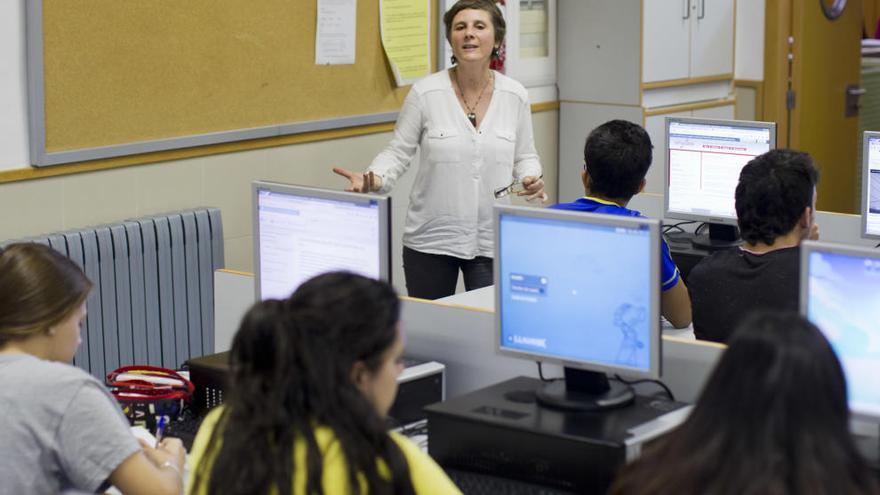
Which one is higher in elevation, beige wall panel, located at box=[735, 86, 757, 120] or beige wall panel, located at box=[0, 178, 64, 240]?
beige wall panel, located at box=[735, 86, 757, 120]

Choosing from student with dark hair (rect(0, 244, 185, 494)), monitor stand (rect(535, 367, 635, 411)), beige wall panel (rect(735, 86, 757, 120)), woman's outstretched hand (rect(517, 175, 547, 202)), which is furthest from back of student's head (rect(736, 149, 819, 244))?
beige wall panel (rect(735, 86, 757, 120))

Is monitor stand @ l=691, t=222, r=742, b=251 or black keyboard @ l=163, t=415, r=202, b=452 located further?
monitor stand @ l=691, t=222, r=742, b=251

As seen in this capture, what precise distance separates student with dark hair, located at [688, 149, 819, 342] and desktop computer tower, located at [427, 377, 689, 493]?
2.39 ft

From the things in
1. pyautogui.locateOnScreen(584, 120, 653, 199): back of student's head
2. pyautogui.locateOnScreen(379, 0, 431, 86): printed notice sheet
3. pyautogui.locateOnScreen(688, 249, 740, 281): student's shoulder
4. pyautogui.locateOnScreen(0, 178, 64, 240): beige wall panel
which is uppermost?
pyautogui.locateOnScreen(379, 0, 431, 86): printed notice sheet

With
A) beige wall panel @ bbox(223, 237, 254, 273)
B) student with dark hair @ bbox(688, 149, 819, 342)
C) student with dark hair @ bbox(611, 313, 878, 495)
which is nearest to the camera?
student with dark hair @ bbox(611, 313, 878, 495)

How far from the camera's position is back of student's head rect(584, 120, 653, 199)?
3.49m

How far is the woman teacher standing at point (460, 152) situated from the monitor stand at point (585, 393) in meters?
1.82

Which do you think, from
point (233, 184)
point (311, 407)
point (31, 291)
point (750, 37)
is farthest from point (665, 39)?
Answer: point (311, 407)

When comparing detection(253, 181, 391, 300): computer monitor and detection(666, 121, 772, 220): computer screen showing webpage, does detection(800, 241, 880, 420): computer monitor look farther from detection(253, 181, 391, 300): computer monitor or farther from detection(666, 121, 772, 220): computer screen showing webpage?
detection(666, 121, 772, 220): computer screen showing webpage

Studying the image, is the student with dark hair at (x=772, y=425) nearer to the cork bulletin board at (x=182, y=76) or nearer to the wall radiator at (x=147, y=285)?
the wall radiator at (x=147, y=285)

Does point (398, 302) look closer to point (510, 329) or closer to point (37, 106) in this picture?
point (510, 329)

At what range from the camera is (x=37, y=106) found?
3963 mm

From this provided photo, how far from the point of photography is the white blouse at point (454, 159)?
14.3 feet

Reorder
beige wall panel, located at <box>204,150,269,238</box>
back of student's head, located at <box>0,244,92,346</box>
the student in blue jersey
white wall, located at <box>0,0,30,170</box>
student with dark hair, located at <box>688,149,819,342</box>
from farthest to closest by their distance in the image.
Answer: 1. beige wall panel, located at <box>204,150,269,238</box>
2. white wall, located at <box>0,0,30,170</box>
3. the student in blue jersey
4. student with dark hair, located at <box>688,149,819,342</box>
5. back of student's head, located at <box>0,244,92,346</box>
